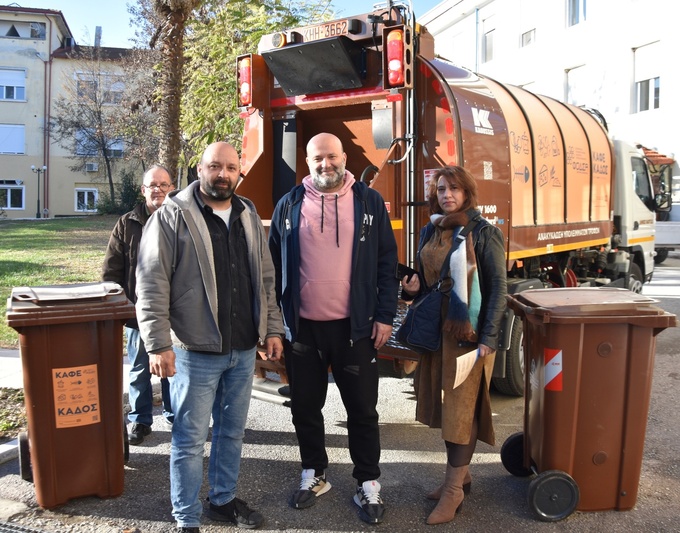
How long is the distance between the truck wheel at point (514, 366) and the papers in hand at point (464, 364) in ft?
7.05

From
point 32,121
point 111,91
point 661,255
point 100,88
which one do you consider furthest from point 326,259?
point 32,121

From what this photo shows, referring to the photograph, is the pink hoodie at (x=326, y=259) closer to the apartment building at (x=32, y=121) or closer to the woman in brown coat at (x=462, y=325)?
the woman in brown coat at (x=462, y=325)

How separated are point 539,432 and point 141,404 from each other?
2764mm

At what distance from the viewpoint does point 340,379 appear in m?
3.65

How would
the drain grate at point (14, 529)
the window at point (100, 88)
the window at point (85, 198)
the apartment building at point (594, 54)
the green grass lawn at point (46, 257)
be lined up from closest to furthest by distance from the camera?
the drain grate at point (14, 529) → the green grass lawn at point (46, 257) → the apartment building at point (594, 54) → the window at point (100, 88) → the window at point (85, 198)

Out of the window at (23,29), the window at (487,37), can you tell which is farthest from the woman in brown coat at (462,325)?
the window at (23,29)

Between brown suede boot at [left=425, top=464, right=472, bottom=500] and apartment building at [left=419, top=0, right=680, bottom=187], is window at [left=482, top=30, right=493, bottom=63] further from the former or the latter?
brown suede boot at [left=425, top=464, right=472, bottom=500]

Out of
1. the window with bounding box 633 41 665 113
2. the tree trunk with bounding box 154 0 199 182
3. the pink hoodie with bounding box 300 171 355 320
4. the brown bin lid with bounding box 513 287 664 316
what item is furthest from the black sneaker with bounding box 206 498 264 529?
the window with bounding box 633 41 665 113

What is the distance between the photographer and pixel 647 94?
849 inches

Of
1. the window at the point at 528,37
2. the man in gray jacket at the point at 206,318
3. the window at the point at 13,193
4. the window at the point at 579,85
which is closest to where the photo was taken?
the man in gray jacket at the point at 206,318

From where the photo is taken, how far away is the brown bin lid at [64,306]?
11.2ft

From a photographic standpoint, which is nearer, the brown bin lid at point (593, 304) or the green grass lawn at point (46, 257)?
the brown bin lid at point (593, 304)

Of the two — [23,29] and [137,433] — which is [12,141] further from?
[137,433]

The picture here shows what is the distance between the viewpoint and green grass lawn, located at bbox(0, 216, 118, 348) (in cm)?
1043
